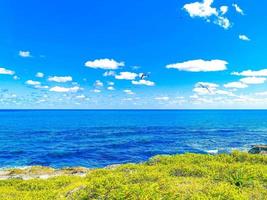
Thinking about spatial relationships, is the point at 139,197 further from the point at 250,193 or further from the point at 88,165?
the point at 88,165

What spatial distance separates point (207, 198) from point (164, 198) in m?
1.97

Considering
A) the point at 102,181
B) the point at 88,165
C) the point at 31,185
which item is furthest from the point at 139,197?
the point at 88,165

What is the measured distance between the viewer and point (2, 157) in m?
70.6

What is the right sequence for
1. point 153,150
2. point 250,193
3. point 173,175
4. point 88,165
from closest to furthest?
point 250,193, point 173,175, point 88,165, point 153,150

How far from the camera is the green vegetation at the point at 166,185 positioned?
16.0 metres

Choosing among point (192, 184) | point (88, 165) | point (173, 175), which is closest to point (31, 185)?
point (173, 175)

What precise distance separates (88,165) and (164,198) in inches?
1860

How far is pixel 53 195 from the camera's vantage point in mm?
18219

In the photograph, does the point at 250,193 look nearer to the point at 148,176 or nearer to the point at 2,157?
the point at 148,176

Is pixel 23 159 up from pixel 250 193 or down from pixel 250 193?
down

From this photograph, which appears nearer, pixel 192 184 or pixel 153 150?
pixel 192 184

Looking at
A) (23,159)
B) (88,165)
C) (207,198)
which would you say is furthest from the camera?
(23,159)

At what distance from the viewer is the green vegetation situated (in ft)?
52.5

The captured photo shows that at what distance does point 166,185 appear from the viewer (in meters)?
17.5
